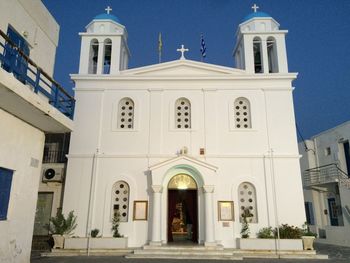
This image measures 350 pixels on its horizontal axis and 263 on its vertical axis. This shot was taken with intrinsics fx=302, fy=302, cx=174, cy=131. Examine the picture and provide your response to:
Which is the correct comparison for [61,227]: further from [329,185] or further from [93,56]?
[329,185]

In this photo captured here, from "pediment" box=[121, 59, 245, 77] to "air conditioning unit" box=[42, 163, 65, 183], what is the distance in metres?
5.35

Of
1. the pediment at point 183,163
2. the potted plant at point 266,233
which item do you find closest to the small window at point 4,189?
the pediment at point 183,163

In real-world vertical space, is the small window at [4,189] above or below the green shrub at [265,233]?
above

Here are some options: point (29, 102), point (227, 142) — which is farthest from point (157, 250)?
point (29, 102)

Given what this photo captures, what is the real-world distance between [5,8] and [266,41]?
11551mm

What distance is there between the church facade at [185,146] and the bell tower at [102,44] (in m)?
0.06

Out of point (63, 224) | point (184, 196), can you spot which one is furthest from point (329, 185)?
point (63, 224)

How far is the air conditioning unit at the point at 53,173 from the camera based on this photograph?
1375 centimetres

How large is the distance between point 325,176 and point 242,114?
784cm

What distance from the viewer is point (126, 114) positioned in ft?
46.3

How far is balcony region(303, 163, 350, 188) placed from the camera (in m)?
16.3

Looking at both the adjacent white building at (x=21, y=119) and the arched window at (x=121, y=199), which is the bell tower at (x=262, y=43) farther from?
the adjacent white building at (x=21, y=119)

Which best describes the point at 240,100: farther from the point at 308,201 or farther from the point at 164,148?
the point at 308,201

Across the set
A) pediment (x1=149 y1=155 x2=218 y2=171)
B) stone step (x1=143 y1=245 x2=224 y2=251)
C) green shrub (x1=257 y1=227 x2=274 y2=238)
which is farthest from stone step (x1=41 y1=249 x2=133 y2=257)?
green shrub (x1=257 y1=227 x2=274 y2=238)
